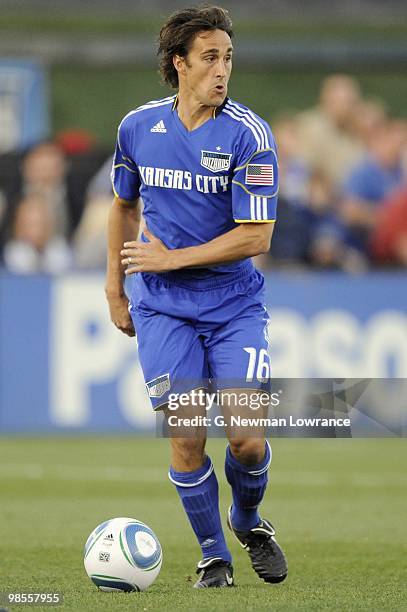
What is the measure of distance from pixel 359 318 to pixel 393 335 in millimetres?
368

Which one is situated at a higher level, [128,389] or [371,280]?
[371,280]

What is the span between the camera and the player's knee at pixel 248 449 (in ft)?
20.0

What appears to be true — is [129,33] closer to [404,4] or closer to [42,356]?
[404,4]

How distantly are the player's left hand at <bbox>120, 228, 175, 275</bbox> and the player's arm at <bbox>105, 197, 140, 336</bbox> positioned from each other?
242 millimetres

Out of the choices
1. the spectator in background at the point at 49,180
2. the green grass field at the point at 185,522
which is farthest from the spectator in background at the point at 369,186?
the spectator in background at the point at 49,180

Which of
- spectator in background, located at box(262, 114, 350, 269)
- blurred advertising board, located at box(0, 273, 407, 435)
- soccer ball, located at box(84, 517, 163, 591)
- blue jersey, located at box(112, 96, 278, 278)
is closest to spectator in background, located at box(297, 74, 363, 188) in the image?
spectator in background, located at box(262, 114, 350, 269)

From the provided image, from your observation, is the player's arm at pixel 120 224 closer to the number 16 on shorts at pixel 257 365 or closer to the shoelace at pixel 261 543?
Answer: the number 16 on shorts at pixel 257 365

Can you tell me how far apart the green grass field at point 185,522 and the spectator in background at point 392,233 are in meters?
2.17

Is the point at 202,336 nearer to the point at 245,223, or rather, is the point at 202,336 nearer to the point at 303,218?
the point at 245,223

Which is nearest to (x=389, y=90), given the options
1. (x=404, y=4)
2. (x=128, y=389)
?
(x=404, y=4)

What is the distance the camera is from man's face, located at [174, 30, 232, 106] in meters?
6.02

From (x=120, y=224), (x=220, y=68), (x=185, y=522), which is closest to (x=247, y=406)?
(x=120, y=224)

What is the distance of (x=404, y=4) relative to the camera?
21.9 m

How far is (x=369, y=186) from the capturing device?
51.1 feet
